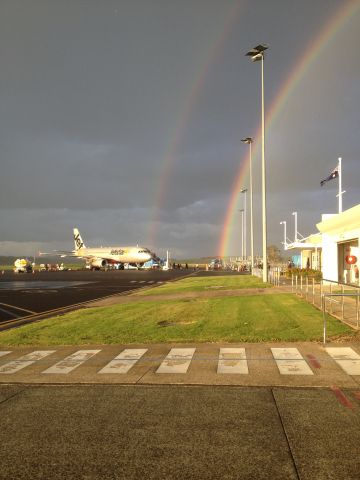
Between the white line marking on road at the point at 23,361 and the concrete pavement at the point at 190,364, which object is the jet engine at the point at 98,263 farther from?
the white line marking on road at the point at 23,361

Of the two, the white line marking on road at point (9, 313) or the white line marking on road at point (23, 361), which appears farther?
the white line marking on road at point (9, 313)

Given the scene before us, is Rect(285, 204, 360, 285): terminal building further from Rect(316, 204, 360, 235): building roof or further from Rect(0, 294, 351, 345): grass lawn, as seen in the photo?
Rect(0, 294, 351, 345): grass lawn

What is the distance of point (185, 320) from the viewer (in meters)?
14.8

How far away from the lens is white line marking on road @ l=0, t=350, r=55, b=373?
874 cm

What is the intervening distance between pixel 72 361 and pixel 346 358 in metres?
5.57

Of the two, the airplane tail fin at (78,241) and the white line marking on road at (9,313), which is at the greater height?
the airplane tail fin at (78,241)

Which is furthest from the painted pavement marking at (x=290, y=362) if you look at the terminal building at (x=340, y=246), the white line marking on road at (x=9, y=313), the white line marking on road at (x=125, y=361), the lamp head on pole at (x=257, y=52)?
the lamp head on pole at (x=257, y=52)

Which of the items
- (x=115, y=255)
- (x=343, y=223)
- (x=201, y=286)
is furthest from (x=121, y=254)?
(x=343, y=223)

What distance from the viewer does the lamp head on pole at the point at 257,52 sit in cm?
3162

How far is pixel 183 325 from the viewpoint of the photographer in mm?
13656

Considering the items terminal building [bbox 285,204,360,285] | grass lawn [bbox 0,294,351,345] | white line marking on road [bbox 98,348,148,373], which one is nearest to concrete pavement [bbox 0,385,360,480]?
white line marking on road [bbox 98,348,148,373]

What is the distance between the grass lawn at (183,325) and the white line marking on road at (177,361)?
3.84ft

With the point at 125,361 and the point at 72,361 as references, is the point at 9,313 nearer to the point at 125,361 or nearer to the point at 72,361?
the point at 72,361

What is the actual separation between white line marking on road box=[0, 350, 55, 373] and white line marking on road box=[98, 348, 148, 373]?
174 centimetres
